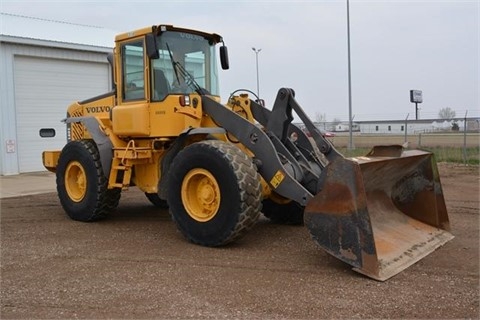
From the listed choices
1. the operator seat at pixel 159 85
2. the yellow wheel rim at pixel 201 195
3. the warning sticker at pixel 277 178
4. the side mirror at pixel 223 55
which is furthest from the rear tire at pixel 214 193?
the side mirror at pixel 223 55

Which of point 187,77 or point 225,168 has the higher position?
point 187,77

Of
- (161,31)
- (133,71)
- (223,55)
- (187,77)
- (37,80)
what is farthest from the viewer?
(37,80)

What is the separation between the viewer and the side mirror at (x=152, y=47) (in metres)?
6.65

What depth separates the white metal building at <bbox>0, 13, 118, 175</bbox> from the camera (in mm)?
14906

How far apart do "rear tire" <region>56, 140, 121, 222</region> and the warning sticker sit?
2.82 m

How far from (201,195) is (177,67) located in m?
1.85

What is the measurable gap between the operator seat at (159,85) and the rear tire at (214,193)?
3.47 feet

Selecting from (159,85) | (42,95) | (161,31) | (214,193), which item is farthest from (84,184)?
(42,95)

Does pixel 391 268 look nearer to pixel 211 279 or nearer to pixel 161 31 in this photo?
pixel 211 279

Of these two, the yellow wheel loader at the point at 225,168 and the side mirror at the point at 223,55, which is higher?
the side mirror at the point at 223,55

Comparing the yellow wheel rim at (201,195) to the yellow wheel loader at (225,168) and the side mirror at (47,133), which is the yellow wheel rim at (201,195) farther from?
the side mirror at (47,133)

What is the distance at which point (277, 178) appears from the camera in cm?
593

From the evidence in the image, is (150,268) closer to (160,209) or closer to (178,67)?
(178,67)

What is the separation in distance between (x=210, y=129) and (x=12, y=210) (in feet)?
15.8
